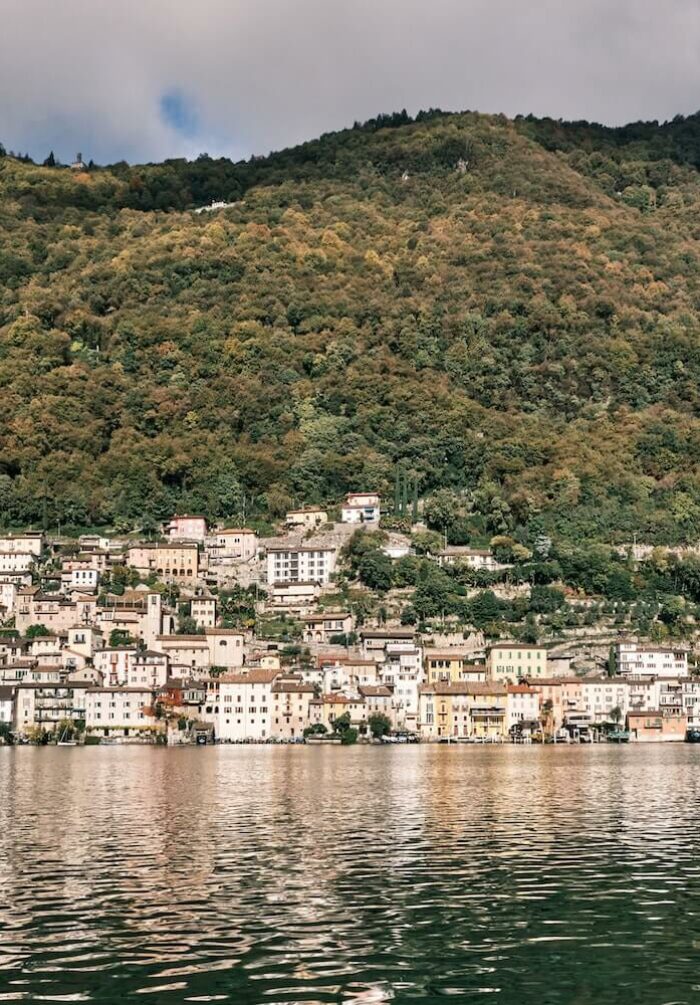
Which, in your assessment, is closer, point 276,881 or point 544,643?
point 276,881

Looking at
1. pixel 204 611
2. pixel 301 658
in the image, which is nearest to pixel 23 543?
pixel 204 611

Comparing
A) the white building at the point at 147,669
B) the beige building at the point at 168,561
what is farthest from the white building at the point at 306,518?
the white building at the point at 147,669

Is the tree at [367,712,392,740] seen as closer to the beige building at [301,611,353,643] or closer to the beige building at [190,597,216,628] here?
the beige building at [301,611,353,643]

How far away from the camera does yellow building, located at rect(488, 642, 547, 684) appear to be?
337ft

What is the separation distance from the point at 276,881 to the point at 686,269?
168893mm

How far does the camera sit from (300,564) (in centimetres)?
11844

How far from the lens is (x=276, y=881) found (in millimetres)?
26406

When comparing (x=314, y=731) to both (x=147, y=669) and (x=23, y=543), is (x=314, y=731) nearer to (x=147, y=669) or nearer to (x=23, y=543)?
(x=147, y=669)

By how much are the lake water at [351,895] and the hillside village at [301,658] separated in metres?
50.5

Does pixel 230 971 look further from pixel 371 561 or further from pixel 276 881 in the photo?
pixel 371 561

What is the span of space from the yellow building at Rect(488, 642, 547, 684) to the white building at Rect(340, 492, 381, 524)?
25.2 metres

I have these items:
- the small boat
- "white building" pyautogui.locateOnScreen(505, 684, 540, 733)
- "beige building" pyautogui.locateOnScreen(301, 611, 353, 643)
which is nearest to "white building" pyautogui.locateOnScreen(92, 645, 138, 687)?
the small boat

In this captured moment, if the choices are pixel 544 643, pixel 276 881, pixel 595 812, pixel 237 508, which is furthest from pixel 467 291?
pixel 276 881

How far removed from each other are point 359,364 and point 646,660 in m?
59.3
